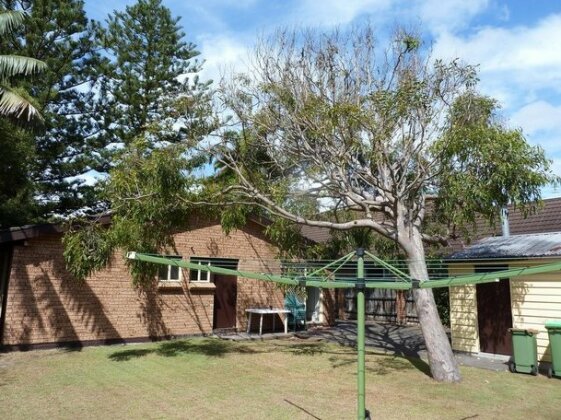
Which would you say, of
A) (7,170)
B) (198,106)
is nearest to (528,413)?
(198,106)

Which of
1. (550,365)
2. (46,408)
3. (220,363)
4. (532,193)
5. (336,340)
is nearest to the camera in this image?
(46,408)

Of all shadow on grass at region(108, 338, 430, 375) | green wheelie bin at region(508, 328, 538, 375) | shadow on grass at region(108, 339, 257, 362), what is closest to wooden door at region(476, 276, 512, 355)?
green wheelie bin at region(508, 328, 538, 375)

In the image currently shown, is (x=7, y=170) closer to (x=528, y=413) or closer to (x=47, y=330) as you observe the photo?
(x=47, y=330)

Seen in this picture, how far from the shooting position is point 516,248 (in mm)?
11898

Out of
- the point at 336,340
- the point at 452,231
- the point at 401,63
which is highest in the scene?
the point at 401,63

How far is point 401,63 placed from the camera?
11.4 metres

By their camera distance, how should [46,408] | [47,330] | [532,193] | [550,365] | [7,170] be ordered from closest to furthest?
[46,408] < [532,193] < [550,365] < [47,330] < [7,170]

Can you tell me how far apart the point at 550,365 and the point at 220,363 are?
6942mm

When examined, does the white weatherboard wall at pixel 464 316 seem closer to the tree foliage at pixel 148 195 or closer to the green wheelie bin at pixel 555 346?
the green wheelie bin at pixel 555 346

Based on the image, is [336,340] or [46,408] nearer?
[46,408]

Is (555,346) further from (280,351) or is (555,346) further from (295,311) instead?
(295,311)

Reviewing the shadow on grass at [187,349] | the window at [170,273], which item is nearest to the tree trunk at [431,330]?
the shadow on grass at [187,349]

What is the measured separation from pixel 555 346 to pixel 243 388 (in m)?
6.20

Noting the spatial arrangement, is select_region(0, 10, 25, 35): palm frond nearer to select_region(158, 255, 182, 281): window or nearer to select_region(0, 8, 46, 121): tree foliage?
select_region(0, 8, 46, 121): tree foliage
